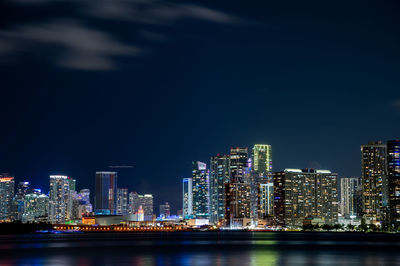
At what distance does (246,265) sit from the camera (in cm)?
7338

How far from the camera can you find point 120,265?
74625 millimetres

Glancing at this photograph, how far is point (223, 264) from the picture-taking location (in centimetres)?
7600

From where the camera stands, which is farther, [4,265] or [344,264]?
[344,264]

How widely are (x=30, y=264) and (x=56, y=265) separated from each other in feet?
13.1

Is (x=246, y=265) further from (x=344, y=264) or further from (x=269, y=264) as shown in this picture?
(x=344, y=264)

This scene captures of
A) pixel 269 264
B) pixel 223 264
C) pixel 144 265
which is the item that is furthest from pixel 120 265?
pixel 269 264

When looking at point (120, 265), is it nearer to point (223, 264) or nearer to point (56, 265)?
point (56, 265)

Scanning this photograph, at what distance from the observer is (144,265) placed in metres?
74.2

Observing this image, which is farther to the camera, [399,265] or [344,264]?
[344,264]

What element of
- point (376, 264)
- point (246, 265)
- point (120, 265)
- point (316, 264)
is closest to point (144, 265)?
point (120, 265)

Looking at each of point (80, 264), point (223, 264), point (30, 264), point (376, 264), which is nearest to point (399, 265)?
point (376, 264)

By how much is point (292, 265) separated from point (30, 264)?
112 ft

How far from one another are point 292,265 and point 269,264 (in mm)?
2996

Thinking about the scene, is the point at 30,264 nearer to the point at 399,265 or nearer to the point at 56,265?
the point at 56,265
